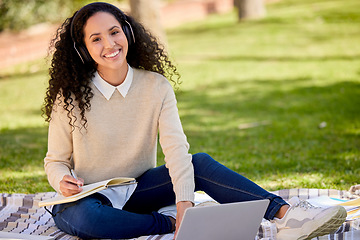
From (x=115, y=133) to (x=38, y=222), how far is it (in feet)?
2.78

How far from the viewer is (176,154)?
2.95 metres

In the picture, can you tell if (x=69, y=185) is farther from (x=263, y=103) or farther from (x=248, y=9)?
(x=248, y=9)

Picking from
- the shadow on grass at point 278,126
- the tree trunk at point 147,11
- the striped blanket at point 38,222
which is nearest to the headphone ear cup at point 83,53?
the striped blanket at point 38,222

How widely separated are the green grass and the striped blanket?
46cm

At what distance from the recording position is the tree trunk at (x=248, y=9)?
52.2ft

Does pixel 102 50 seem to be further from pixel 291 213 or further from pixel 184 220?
pixel 291 213

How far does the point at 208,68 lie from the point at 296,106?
3737 millimetres

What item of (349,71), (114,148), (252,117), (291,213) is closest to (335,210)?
(291,213)

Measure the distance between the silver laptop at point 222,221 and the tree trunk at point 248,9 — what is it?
13824 millimetres

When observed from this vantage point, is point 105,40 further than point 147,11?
No

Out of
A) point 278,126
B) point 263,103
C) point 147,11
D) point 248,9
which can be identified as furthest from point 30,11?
point 278,126

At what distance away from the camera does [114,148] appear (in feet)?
10.3

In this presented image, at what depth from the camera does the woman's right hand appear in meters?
2.88

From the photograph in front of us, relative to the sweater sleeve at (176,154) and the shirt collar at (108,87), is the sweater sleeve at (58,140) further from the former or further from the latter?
the sweater sleeve at (176,154)
